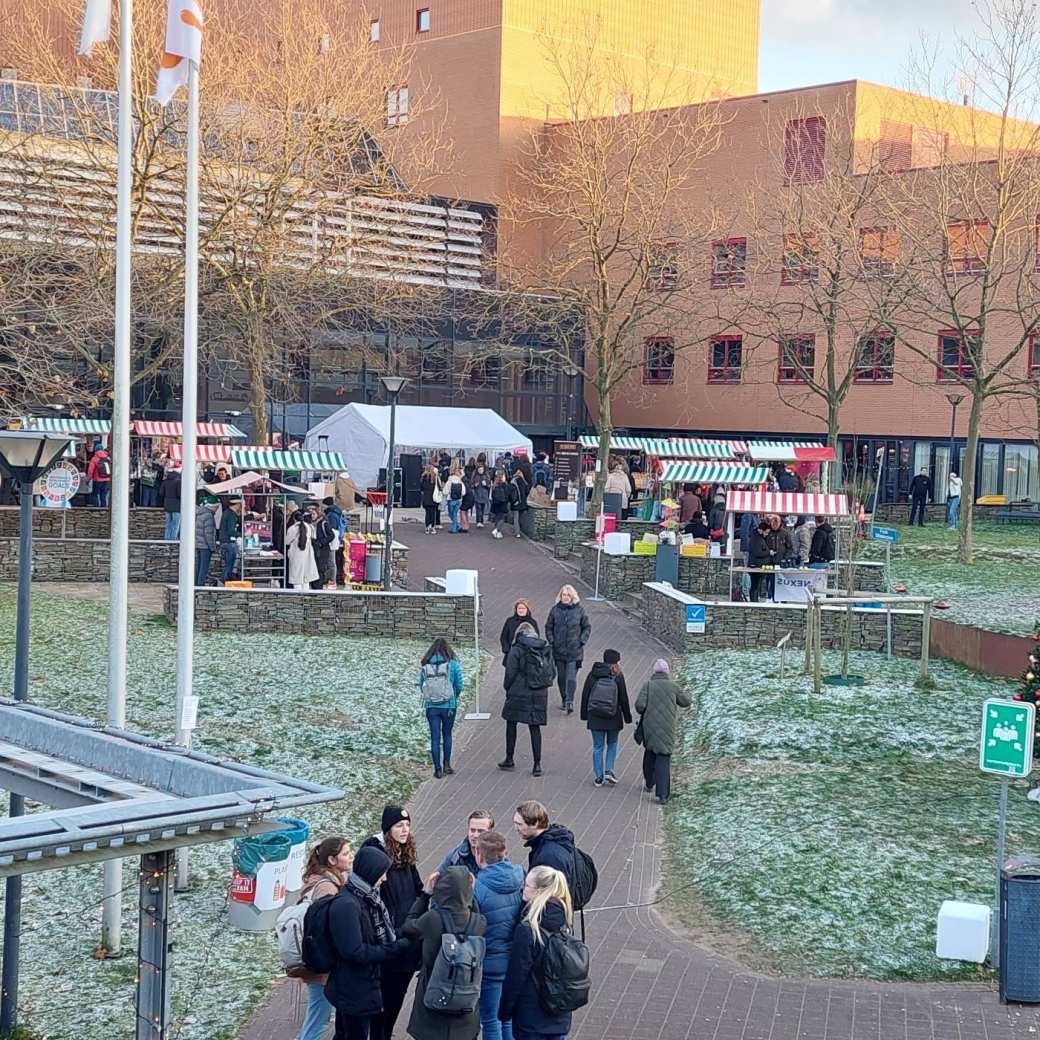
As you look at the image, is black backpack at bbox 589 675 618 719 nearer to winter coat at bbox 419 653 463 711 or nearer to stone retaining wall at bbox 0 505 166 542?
winter coat at bbox 419 653 463 711

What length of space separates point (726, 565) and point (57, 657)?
39.8ft

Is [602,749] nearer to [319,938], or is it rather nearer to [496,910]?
[496,910]

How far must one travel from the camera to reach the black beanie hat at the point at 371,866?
337 inches

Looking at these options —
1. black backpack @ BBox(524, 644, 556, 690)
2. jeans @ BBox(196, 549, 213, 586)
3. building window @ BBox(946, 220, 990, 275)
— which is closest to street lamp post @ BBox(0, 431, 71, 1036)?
black backpack @ BBox(524, 644, 556, 690)

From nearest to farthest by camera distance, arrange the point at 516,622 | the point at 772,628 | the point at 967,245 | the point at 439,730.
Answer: the point at 439,730 < the point at 516,622 < the point at 772,628 < the point at 967,245

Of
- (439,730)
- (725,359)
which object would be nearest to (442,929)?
(439,730)

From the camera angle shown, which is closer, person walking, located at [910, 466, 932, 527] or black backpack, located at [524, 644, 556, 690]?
black backpack, located at [524, 644, 556, 690]

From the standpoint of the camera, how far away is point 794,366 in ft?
141

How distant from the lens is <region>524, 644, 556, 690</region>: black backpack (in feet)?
53.4

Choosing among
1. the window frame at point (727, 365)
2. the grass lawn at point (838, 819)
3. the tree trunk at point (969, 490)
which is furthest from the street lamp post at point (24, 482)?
the window frame at point (727, 365)

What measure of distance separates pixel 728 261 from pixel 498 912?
A: 3839 cm

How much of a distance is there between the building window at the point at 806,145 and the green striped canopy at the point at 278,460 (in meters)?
21.5

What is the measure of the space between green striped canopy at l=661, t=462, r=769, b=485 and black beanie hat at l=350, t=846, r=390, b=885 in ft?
74.6

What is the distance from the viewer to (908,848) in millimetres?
13445
